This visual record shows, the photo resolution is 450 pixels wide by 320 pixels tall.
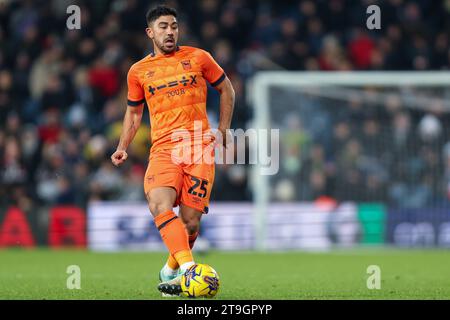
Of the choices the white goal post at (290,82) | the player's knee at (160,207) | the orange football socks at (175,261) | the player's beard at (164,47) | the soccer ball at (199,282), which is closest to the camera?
the soccer ball at (199,282)

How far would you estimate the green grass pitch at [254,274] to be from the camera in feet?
28.7

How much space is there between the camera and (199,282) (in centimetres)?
786

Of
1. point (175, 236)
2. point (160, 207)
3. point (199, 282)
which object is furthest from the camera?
point (160, 207)

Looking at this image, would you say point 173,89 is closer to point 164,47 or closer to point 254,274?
point 164,47

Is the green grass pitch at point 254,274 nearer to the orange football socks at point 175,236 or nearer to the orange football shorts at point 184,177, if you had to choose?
the orange football socks at point 175,236

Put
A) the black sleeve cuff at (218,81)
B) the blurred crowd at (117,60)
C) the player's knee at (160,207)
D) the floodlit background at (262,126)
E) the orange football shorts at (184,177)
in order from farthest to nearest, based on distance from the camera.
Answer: the blurred crowd at (117,60)
the floodlit background at (262,126)
the black sleeve cuff at (218,81)
the orange football shorts at (184,177)
the player's knee at (160,207)

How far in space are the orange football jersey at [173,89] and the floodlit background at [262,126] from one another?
6.20 metres

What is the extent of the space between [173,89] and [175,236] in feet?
4.13

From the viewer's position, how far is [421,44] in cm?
1900

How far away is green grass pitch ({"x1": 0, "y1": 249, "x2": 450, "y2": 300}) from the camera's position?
8.74m

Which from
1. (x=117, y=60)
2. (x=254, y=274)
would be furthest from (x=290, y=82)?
(x=254, y=274)

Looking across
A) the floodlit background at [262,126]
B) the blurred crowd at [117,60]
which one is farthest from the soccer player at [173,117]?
the blurred crowd at [117,60]

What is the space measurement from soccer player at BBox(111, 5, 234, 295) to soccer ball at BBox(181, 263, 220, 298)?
0.43 meters

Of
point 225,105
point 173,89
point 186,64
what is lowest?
point 225,105
